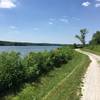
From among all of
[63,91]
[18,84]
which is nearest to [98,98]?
[63,91]

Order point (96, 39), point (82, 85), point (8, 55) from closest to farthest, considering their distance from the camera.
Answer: point (82, 85) < point (8, 55) < point (96, 39)

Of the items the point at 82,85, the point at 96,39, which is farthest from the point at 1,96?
the point at 96,39

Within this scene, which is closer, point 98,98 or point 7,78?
point 98,98

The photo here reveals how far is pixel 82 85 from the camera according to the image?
46.7 ft

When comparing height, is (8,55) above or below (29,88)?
above

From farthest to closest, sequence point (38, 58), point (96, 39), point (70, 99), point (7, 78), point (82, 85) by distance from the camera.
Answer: point (96, 39) → point (38, 58) → point (82, 85) → point (7, 78) → point (70, 99)

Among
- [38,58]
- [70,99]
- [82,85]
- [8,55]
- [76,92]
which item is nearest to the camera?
[70,99]

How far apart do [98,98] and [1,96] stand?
4.45 m

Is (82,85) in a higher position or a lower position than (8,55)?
lower

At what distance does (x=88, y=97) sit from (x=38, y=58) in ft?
31.9

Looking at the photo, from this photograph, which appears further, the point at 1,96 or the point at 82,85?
the point at 82,85

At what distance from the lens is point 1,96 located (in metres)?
12.4

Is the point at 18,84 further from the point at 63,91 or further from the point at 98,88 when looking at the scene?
the point at 98,88

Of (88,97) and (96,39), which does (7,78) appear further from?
(96,39)
